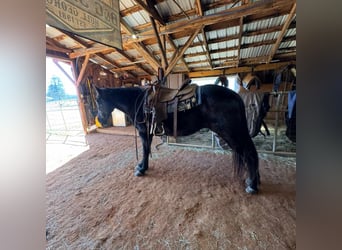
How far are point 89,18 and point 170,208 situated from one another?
6.52 ft

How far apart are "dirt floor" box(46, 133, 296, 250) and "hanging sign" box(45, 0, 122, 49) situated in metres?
1.70

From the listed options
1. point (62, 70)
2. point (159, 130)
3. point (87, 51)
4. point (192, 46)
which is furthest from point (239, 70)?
point (62, 70)

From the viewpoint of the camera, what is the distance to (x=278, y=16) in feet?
11.0

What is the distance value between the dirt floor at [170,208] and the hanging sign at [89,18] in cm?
170

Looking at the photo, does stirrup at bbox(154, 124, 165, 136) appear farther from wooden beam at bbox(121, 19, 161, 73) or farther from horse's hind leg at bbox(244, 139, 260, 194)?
wooden beam at bbox(121, 19, 161, 73)

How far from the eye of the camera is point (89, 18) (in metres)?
1.44

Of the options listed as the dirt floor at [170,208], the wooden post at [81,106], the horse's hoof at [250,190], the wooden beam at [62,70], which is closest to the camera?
the dirt floor at [170,208]

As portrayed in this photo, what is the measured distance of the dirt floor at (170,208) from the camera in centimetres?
136

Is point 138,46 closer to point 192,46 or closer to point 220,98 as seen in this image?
point 192,46

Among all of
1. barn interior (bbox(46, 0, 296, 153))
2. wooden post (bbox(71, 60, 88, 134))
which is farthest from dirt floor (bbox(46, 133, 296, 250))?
wooden post (bbox(71, 60, 88, 134))

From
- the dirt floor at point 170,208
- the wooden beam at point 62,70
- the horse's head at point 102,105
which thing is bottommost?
the dirt floor at point 170,208

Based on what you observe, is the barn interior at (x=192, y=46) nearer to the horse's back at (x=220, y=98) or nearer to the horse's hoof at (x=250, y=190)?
the horse's back at (x=220, y=98)

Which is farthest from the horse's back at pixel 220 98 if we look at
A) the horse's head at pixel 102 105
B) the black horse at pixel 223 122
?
the horse's head at pixel 102 105
